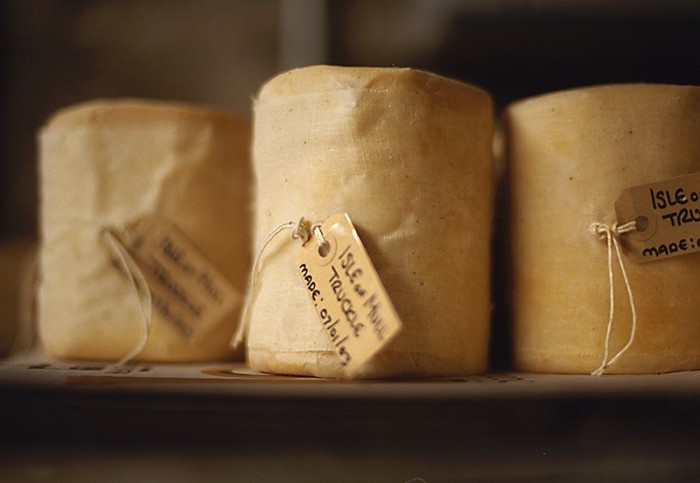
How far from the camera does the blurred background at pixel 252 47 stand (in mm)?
1217

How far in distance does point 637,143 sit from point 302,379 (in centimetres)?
43

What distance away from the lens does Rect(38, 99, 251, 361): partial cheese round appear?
3.06ft

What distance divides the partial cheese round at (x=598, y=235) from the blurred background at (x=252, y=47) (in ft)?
1.02

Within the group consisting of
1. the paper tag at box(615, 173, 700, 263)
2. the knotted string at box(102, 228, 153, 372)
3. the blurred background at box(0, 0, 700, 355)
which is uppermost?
the blurred background at box(0, 0, 700, 355)

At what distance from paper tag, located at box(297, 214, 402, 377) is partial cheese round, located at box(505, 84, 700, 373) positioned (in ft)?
0.75

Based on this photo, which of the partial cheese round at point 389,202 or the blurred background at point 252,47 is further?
the blurred background at point 252,47

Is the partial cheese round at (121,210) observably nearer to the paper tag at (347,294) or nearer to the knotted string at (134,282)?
the knotted string at (134,282)

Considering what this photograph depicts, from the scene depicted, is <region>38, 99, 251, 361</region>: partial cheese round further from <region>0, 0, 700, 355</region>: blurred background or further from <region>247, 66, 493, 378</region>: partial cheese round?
<region>0, 0, 700, 355</region>: blurred background

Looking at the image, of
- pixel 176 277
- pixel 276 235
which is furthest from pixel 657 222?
pixel 176 277

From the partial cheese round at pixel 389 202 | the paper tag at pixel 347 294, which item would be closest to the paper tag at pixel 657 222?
the partial cheese round at pixel 389 202

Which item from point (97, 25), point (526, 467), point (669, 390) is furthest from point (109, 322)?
point (97, 25)

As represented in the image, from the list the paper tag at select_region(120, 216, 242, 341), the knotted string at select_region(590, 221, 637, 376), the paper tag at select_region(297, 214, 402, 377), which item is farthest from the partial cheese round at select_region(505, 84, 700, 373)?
the paper tag at select_region(120, 216, 242, 341)

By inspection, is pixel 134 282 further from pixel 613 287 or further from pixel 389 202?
pixel 613 287

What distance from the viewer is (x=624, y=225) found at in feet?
2.50
